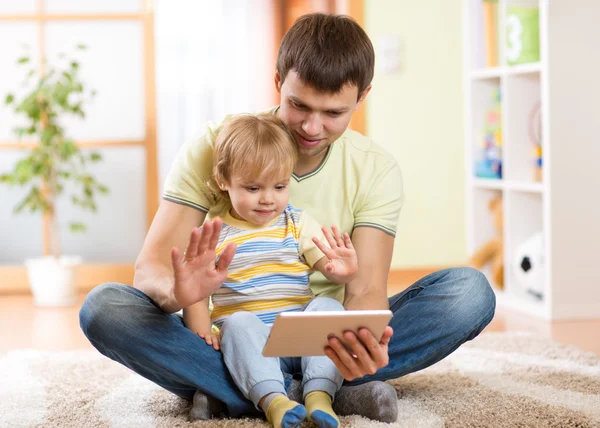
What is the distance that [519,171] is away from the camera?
11.3ft

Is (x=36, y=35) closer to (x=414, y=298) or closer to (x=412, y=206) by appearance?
(x=412, y=206)

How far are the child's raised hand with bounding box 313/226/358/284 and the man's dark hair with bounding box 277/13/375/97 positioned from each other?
0.31 metres

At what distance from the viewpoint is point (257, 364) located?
1.62 m

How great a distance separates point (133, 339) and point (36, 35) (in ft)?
9.22

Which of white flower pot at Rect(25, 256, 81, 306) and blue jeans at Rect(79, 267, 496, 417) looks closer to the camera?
blue jeans at Rect(79, 267, 496, 417)

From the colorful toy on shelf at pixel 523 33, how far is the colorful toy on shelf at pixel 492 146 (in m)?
0.31

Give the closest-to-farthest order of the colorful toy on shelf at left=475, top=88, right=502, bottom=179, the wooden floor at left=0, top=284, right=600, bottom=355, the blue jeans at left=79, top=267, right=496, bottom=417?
the blue jeans at left=79, top=267, right=496, bottom=417 → the wooden floor at left=0, top=284, right=600, bottom=355 → the colorful toy on shelf at left=475, top=88, right=502, bottom=179

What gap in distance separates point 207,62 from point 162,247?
388cm

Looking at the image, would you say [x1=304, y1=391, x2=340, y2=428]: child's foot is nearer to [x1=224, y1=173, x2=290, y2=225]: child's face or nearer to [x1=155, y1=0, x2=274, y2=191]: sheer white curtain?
[x1=224, y1=173, x2=290, y2=225]: child's face

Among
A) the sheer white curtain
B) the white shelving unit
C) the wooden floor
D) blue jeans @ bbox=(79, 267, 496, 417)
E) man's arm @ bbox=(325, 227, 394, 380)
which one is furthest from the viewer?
the sheer white curtain

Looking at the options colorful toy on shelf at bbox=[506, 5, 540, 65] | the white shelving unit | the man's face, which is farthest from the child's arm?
colorful toy on shelf at bbox=[506, 5, 540, 65]

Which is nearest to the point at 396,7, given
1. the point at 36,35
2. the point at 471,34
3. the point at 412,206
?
the point at 471,34

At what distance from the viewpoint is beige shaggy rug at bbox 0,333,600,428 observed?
5.61 ft

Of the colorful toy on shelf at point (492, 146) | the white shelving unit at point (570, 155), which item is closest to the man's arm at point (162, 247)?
the white shelving unit at point (570, 155)
